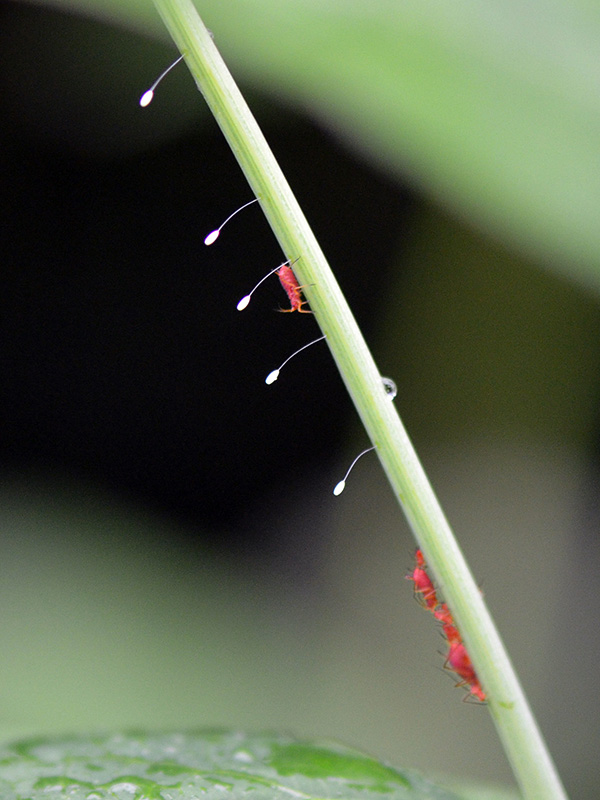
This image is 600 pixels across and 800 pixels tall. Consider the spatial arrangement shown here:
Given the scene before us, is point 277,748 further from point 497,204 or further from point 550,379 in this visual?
point 550,379

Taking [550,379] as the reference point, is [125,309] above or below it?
above

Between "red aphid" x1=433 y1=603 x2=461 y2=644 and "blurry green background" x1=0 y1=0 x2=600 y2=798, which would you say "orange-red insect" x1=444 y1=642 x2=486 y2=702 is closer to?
"red aphid" x1=433 y1=603 x2=461 y2=644

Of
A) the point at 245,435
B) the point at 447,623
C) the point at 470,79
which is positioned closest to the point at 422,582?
the point at 447,623

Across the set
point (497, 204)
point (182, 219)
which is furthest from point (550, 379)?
point (182, 219)

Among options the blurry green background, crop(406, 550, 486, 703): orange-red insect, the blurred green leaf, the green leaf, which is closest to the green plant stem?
crop(406, 550, 486, 703): orange-red insect

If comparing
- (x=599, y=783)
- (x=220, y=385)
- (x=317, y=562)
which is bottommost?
(x=599, y=783)

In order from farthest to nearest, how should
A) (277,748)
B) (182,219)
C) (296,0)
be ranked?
1. (182,219)
2. (296,0)
3. (277,748)

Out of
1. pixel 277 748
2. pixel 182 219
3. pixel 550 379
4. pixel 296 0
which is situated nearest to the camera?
pixel 277 748
